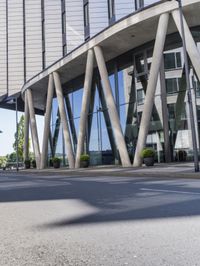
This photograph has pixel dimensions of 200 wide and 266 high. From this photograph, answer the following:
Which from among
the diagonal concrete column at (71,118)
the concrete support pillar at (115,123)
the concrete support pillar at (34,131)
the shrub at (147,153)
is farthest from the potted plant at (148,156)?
the concrete support pillar at (34,131)

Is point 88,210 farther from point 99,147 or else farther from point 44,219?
point 99,147

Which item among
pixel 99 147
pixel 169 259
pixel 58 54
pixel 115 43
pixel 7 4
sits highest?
pixel 7 4

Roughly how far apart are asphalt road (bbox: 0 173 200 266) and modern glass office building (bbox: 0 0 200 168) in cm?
1782

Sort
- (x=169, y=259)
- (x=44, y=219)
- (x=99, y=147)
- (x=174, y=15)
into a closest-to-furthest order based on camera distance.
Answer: (x=169, y=259) < (x=44, y=219) < (x=174, y=15) < (x=99, y=147)

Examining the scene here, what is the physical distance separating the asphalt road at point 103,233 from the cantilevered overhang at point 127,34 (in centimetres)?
1929

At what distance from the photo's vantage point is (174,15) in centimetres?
2534

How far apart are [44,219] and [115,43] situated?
988 inches

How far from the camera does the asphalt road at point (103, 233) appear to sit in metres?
4.43

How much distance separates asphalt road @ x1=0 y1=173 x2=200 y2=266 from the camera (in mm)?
4430

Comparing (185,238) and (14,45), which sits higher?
(14,45)

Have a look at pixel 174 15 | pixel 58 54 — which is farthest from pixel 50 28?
pixel 174 15

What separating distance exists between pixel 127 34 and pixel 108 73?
6.78 m

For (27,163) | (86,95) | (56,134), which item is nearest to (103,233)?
(86,95)

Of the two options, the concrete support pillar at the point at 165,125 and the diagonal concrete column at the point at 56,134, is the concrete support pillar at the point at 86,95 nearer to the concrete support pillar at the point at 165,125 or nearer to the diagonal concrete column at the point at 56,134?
the concrete support pillar at the point at 165,125
